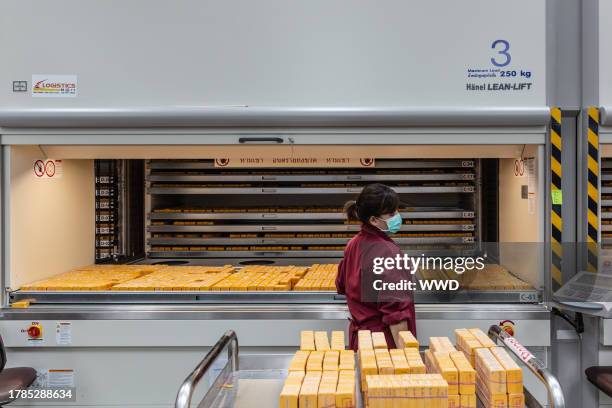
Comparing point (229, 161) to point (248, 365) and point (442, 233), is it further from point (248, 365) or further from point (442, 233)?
point (248, 365)

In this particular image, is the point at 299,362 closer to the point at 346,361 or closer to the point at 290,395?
the point at 346,361

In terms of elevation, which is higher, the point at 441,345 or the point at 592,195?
the point at 592,195

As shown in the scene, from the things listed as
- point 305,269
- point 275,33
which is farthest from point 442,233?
point 275,33

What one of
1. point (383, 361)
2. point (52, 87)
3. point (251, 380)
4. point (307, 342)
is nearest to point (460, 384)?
point (383, 361)

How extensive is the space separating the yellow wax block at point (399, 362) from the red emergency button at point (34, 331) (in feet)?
7.59

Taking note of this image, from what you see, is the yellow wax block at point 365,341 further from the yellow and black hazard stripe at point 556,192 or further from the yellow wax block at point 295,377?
the yellow and black hazard stripe at point 556,192

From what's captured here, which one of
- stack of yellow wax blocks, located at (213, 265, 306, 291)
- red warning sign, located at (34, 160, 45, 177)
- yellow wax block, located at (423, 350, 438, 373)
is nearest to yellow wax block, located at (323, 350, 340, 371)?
yellow wax block, located at (423, 350, 438, 373)

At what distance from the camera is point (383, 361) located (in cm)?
187

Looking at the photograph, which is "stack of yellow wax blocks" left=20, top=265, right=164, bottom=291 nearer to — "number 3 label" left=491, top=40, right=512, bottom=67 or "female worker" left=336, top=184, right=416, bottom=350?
"female worker" left=336, top=184, right=416, bottom=350

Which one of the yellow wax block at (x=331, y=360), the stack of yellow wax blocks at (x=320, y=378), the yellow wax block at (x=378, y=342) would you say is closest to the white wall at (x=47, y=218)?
the stack of yellow wax blocks at (x=320, y=378)

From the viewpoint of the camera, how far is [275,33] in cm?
328

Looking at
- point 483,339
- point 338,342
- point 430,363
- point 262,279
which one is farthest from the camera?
point 262,279

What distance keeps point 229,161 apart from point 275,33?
4.64ft

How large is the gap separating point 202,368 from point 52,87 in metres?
2.31
